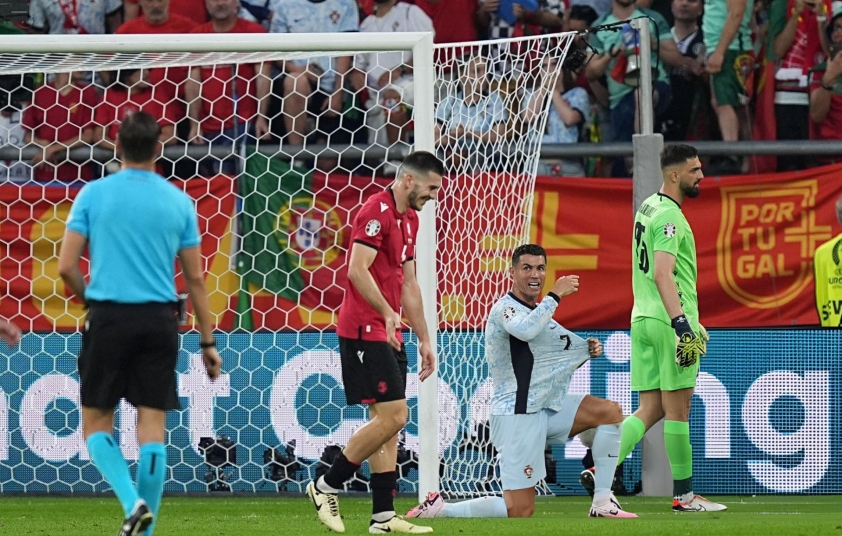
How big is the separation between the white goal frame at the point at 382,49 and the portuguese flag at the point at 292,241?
6.38 ft

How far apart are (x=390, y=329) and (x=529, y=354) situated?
1.16 m

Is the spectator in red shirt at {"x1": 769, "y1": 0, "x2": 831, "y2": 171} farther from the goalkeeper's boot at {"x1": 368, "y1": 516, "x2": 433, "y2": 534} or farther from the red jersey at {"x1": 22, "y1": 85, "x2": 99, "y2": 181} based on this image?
the goalkeeper's boot at {"x1": 368, "y1": 516, "x2": 433, "y2": 534}

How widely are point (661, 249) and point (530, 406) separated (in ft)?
4.37

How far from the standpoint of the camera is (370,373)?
6695 mm

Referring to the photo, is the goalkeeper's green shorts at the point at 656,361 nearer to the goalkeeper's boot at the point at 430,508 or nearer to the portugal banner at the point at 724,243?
the goalkeeper's boot at the point at 430,508

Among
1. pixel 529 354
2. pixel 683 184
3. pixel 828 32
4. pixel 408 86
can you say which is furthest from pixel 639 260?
pixel 828 32

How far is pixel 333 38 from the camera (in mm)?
7895

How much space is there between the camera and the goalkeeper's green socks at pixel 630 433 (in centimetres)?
791

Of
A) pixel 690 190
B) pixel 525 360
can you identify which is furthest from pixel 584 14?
pixel 525 360

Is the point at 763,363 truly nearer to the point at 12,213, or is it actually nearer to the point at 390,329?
the point at 390,329

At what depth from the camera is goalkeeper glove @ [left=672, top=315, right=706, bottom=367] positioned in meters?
7.70

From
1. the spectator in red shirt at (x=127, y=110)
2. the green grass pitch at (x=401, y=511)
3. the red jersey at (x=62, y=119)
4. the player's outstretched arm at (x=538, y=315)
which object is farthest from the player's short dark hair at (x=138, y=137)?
the red jersey at (x=62, y=119)

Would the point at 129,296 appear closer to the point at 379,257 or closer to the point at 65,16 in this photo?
the point at 379,257

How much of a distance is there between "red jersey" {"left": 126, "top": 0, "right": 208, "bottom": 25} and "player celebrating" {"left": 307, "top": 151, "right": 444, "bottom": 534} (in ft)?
18.1
